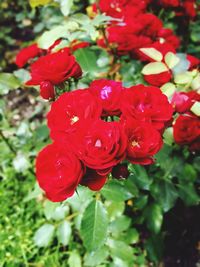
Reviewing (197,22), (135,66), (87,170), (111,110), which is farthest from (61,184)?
(197,22)

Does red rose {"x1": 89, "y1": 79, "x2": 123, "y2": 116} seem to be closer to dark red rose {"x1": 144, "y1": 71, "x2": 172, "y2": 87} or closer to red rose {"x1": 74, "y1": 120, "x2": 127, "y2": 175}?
red rose {"x1": 74, "y1": 120, "x2": 127, "y2": 175}

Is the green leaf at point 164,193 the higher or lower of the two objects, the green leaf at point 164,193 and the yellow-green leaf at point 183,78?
the lower

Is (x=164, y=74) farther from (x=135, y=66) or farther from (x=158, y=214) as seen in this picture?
(x=158, y=214)

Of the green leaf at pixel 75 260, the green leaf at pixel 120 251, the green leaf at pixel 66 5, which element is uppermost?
the green leaf at pixel 66 5

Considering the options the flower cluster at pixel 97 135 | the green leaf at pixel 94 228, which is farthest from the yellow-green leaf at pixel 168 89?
the green leaf at pixel 94 228

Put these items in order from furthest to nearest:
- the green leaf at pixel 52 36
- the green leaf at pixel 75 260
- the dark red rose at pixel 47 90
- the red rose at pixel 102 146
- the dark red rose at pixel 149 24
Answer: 1. the green leaf at pixel 75 260
2. the dark red rose at pixel 149 24
3. the green leaf at pixel 52 36
4. the dark red rose at pixel 47 90
5. the red rose at pixel 102 146

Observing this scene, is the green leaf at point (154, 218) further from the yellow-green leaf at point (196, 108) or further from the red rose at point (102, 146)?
the red rose at point (102, 146)

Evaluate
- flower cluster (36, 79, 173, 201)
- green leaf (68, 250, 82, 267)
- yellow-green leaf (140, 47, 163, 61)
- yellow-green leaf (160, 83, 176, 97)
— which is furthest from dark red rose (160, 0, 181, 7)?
green leaf (68, 250, 82, 267)
